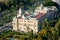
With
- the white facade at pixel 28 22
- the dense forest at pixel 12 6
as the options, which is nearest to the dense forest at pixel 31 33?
the dense forest at pixel 12 6

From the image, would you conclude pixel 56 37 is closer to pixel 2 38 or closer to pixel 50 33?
pixel 50 33

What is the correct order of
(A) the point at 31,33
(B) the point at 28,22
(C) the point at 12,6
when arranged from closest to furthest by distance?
(A) the point at 31,33 → (B) the point at 28,22 → (C) the point at 12,6

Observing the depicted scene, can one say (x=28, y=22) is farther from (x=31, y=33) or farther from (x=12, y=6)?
(x=12, y=6)

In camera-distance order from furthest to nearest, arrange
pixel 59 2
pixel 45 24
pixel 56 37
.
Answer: pixel 59 2, pixel 45 24, pixel 56 37

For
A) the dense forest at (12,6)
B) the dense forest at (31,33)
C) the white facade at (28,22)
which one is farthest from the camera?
the dense forest at (12,6)

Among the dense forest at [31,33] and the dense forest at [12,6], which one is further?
the dense forest at [12,6]

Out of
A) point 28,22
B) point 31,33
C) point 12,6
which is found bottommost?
point 31,33

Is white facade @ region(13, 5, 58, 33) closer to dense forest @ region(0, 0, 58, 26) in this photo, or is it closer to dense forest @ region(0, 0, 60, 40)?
dense forest @ region(0, 0, 60, 40)

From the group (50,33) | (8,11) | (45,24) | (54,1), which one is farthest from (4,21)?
(54,1)

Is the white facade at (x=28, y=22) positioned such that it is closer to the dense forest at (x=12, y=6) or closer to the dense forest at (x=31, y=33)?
the dense forest at (x=31, y=33)

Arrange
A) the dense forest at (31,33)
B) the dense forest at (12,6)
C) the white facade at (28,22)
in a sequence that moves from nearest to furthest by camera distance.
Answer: the dense forest at (31,33) < the white facade at (28,22) < the dense forest at (12,6)

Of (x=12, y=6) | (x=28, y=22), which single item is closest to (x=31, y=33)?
(x=28, y=22)
